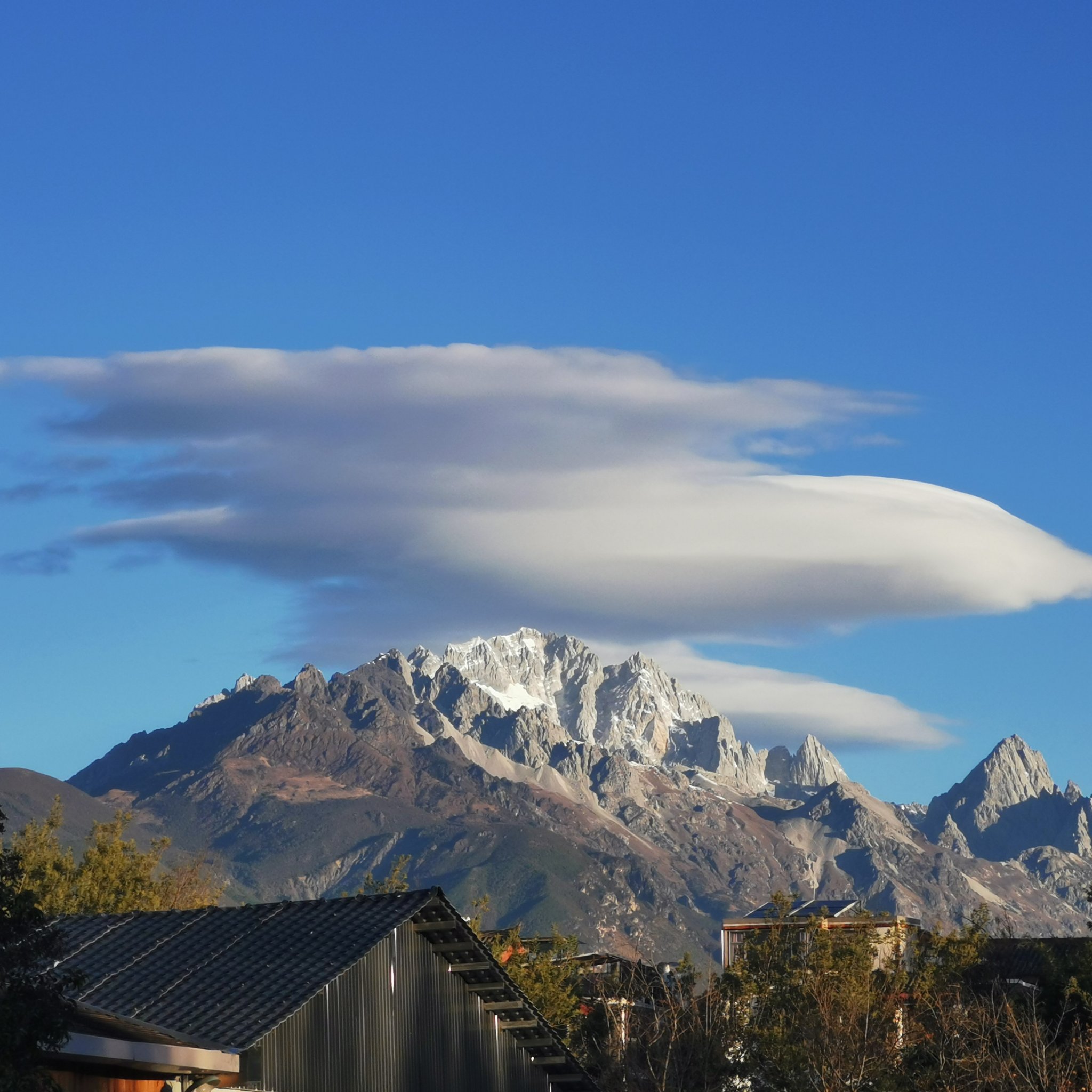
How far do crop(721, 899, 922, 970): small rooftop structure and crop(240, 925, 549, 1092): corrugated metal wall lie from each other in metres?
25.6

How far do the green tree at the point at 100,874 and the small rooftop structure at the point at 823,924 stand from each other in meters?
24.8

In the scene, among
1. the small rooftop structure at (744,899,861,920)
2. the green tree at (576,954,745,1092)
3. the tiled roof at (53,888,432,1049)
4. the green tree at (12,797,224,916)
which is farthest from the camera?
the small rooftop structure at (744,899,861,920)

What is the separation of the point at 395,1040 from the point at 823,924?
154ft

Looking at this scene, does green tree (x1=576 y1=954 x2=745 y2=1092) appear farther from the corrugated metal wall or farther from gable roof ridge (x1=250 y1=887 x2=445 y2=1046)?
gable roof ridge (x1=250 y1=887 x2=445 y2=1046)

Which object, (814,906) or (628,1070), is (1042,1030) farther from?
(814,906)

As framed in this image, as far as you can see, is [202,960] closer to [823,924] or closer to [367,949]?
[367,949]

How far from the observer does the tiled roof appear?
35219 millimetres

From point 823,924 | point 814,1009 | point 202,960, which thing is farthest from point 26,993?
point 823,924

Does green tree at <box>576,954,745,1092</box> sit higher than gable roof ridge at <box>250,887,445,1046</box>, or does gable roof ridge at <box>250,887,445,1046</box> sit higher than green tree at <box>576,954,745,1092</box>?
gable roof ridge at <box>250,887,445,1046</box>

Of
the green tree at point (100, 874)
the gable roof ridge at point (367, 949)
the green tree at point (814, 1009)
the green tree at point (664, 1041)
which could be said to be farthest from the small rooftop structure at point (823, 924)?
the gable roof ridge at point (367, 949)

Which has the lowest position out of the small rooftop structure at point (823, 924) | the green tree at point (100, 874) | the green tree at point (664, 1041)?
the green tree at point (664, 1041)

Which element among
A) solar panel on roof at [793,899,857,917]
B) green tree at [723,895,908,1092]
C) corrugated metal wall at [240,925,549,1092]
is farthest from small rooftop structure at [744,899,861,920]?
corrugated metal wall at [240,925,549,1092]

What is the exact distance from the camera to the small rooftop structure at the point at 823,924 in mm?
70000

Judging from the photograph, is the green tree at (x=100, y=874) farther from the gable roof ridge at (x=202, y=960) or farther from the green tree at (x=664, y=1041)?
the gable roof ridge at (x=202, y=960)
